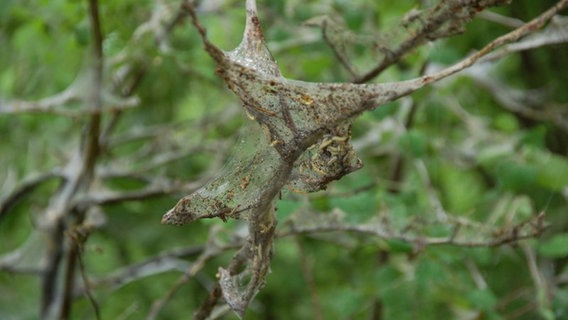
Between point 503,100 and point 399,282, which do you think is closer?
point 399,282

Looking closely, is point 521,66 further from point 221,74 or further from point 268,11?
point 221,74

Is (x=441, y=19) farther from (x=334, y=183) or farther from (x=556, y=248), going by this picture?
(x=334, y=183)

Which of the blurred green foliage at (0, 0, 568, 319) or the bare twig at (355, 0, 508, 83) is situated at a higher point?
the bare twig at (355, 0, 508, 83)

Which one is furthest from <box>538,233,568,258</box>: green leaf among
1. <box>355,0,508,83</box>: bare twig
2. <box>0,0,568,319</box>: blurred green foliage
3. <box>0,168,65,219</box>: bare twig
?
<box>0,168,65,219</box>: bare twig

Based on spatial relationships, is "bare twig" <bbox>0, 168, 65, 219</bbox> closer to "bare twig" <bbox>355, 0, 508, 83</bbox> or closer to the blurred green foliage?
the blurred green foliage

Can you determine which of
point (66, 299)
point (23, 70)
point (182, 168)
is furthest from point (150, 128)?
point (66, 299)

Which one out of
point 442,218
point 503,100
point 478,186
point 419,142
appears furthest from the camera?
point 478,186

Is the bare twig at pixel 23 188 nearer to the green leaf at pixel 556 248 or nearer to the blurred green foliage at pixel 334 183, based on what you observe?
the blurred green foliage at pixel 334 183

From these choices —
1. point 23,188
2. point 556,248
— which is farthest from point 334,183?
point 23,188
